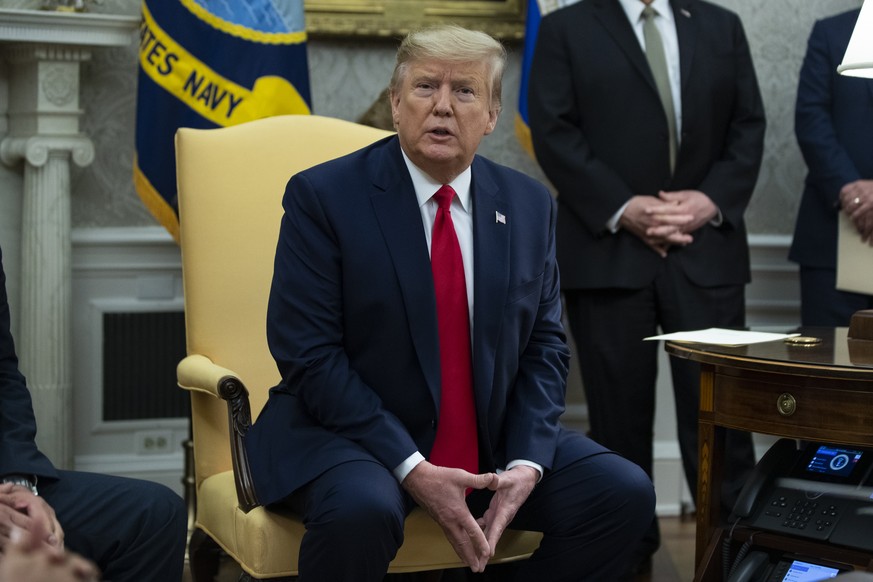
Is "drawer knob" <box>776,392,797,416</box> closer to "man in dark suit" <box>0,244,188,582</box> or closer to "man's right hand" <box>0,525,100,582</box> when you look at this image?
"man in dark suit" <box>0,244,188,582</box>

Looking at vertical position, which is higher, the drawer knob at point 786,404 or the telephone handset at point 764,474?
the drawer knob at point 786,404

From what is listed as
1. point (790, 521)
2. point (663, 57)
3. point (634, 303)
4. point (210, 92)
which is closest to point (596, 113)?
point (663, 57)

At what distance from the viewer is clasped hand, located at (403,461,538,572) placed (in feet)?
7.28

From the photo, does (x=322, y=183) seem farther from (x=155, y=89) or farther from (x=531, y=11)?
(x=531, y=11)

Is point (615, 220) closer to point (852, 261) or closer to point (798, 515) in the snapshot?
point (852, 261)

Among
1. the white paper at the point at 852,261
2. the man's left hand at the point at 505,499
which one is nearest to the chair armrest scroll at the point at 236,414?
the man's left hand at the point at 505,499

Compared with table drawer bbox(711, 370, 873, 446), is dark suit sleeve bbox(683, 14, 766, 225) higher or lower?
higher

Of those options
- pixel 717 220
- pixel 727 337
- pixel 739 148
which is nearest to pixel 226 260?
pixel 727 337

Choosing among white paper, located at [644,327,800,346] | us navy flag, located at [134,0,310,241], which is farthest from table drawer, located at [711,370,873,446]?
us navy flag, located at [134,0,310,241]

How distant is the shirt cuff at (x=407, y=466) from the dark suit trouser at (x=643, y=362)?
139cm

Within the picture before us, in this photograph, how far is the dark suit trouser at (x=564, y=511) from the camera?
85.8 inches

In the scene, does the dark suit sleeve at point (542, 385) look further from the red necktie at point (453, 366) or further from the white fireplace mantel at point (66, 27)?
the white fireplace mantel at point (66, 27)

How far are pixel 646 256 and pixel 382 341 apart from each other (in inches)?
52.1

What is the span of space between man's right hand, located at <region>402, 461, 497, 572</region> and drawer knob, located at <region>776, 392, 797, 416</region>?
669 millimetres
